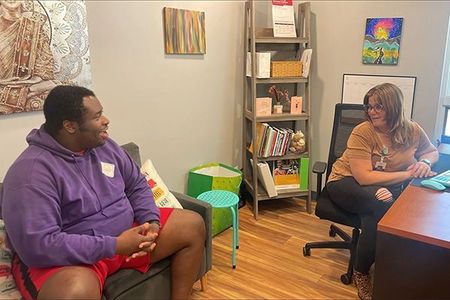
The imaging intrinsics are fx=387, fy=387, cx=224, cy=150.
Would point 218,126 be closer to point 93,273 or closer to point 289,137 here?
point 289,137

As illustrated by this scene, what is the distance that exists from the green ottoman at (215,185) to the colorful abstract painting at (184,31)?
3.09ft

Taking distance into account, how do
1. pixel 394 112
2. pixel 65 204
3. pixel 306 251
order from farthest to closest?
pixel 306 251 < pixel 394 112 < pixel 65 204

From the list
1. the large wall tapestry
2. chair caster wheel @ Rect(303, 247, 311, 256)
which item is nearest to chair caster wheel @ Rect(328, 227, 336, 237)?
chair caster wheel @ Rect(303, 247, 311, 256)

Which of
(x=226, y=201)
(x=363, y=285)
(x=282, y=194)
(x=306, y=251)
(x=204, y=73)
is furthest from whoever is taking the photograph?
(x=282, y=194)

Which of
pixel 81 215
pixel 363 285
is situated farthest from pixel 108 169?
pixel 363 285

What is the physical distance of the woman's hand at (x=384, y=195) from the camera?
2045 millimetres

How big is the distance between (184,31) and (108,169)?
138 centimetres

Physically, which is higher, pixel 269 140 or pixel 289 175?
pixel 269 140

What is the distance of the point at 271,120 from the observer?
10.5 ft

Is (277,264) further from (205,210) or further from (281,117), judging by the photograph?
(281,117)

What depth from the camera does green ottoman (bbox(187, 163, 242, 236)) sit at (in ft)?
9.62

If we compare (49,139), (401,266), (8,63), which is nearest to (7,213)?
(49,139)

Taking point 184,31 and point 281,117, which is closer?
point 184,31

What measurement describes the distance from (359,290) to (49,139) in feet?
6.05
